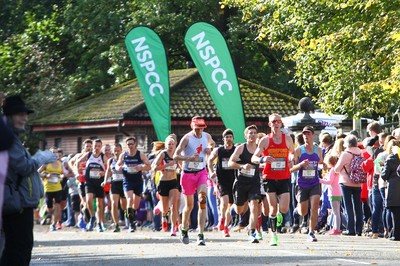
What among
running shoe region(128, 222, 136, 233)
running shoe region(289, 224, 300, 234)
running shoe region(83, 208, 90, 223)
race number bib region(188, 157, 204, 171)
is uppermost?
→ race number bib region(188, 157, 204, 171)

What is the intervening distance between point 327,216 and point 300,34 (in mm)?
8740

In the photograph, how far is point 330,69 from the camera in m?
29.6

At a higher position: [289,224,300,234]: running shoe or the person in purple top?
the person in purple top

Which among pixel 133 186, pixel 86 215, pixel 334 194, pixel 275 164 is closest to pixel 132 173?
pixel 133 186

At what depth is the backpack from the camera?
72.5ft

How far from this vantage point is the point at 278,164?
63.6ft

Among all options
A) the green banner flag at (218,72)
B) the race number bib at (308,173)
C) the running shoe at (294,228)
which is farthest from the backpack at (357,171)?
the green banner flag at (218,72)

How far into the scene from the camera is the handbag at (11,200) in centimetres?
1122

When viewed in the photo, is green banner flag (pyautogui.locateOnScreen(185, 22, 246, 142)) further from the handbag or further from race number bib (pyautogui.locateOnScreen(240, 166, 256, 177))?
the handbag

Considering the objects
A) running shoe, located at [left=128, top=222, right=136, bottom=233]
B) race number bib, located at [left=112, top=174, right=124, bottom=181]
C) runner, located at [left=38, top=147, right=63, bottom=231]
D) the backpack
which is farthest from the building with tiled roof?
the backpack

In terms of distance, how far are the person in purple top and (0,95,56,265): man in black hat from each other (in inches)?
358

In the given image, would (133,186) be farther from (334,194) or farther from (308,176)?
(308,176)

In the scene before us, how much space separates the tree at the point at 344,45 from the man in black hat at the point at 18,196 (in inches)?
489

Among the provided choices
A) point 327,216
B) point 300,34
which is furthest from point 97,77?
point 327,216
